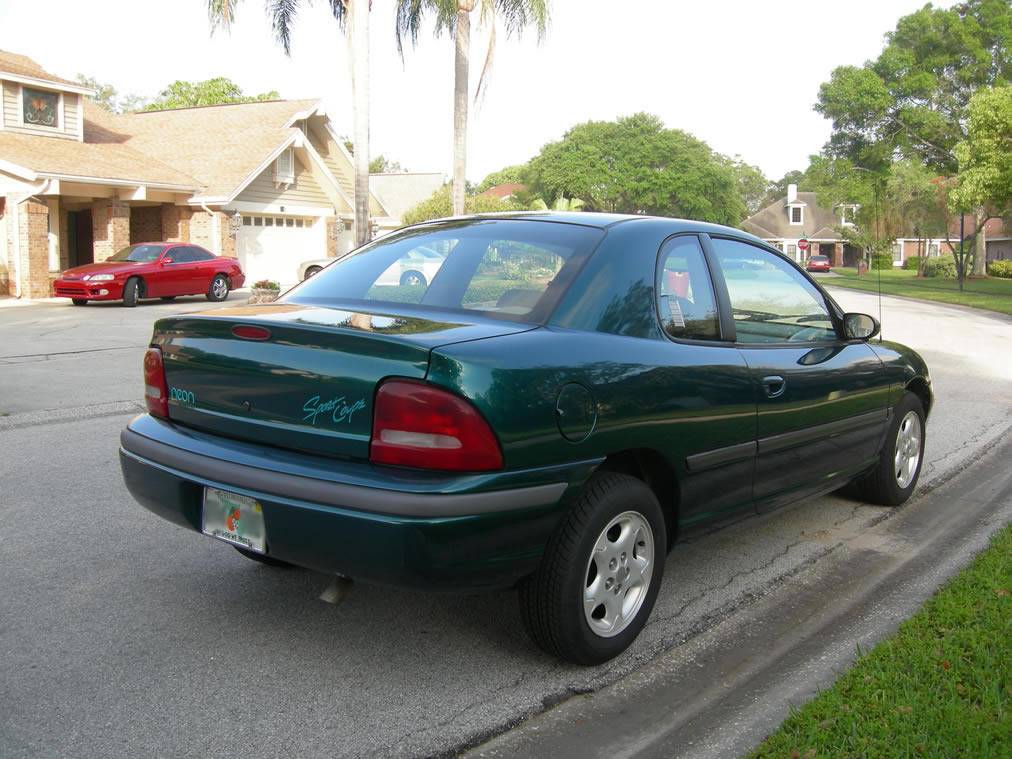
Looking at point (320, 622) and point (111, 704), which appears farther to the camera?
point (320, 622)

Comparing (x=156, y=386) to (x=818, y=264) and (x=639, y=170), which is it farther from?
(x=818, y=264)

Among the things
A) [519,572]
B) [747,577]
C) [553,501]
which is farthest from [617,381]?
[747,577]

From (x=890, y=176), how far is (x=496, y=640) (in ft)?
A: 174

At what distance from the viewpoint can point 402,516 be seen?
2963 mm

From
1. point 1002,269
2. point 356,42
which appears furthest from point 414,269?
point 1002,269

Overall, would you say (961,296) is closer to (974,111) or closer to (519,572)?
(974,111)

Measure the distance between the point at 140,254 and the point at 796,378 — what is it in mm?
20631

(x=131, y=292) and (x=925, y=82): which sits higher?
(x=925, y=82)

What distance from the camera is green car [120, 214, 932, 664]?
304 centimetres

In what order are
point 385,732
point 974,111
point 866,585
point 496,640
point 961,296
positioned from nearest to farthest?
point 385,732 → point 496,640 → point 866,585 → point 974,111 → point 961,296

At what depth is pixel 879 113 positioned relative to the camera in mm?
52875

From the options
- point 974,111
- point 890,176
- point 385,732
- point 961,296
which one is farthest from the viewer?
point 890,176

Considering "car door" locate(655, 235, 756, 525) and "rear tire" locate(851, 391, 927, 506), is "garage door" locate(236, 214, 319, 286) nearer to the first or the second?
"rear tire" locate(851, 391, 927, 506)

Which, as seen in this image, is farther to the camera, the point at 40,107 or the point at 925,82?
the point at 925,82
